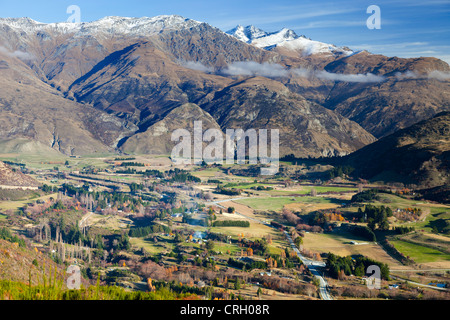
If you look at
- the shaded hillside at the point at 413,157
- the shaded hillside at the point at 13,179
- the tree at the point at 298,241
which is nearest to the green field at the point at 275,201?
the tree at the point at 298,241

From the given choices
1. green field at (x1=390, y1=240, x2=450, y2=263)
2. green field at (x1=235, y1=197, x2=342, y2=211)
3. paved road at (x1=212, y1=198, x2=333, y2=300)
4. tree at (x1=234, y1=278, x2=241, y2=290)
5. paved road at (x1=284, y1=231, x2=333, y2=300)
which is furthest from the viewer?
green field at (x1=235, y1=197, x2=342, y2=211)

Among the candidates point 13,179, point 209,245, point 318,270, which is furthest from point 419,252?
point 13,179

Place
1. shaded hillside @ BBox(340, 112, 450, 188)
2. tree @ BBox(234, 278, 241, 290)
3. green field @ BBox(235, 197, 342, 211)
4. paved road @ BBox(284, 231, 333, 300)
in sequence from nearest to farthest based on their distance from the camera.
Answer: paved road @ BBox(284, 231, 333, 300) → tree @ BBox(234, 278, 241, 290) → green field @ BBox(235, 197, 342, 211) → shaded hillside @ BBox(340, 112, 450, 188)

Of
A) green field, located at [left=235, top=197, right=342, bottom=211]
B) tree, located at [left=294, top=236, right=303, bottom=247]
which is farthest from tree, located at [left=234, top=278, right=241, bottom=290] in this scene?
green field, located at [left=235, top=197, right=342, bottom=211]

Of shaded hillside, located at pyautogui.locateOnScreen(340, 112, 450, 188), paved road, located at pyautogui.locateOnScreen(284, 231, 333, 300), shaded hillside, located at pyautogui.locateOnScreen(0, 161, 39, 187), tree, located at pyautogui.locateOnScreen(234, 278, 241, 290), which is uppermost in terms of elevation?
shaded hillside, located at pyautogui.locateOnScreen(340, 112, 450, 188)

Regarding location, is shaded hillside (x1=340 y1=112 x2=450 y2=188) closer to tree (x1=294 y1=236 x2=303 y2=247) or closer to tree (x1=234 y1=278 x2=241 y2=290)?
tree (x1=294 y1=236 x2=303 y2=247)

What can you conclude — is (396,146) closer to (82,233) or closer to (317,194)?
(317,194)

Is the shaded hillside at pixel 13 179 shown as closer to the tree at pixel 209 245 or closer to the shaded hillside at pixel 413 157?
the tree at pixel 209 245

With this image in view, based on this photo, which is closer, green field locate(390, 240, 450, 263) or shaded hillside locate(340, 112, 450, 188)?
green field locate(390, 240, 450, 263)
